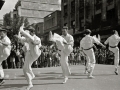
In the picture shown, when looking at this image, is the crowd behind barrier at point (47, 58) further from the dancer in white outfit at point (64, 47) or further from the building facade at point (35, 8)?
the building facade at point (35, 8)

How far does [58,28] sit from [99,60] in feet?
91.1

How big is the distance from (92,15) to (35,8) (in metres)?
39.4

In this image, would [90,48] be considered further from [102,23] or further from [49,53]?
[102,23]

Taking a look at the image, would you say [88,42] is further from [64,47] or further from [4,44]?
[4,44]

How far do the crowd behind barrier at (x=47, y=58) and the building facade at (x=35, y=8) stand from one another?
47.9 metres

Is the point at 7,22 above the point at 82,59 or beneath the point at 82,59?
above

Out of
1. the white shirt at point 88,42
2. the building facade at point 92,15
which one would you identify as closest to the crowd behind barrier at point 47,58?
the building facade at point 92,15

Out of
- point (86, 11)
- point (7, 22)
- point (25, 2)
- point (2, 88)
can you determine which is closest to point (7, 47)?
point (2, 88)

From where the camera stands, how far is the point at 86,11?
123 feet

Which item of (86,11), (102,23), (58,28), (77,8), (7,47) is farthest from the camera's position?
(58,28)

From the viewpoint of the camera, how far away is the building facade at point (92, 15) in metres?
28.7

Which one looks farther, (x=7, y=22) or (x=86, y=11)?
(x=86, y=11)

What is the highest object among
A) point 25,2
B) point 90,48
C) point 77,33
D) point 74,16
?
point 25,2

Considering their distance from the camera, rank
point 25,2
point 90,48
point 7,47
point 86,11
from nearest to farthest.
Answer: point 7,47 → point 90,48 → point 86,11 → point 25,2
